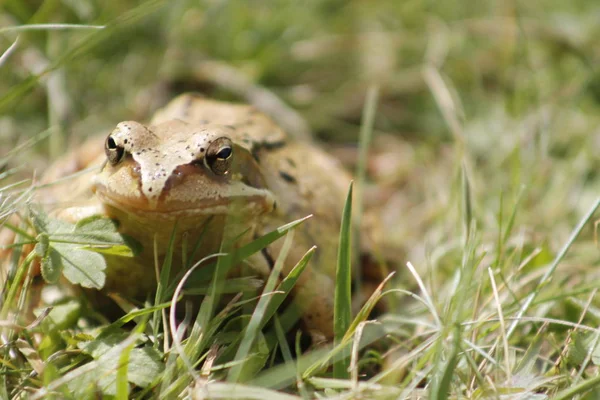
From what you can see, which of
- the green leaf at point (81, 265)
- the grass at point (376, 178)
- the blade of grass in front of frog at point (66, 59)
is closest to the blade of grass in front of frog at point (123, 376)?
the grass at point (376, 178)

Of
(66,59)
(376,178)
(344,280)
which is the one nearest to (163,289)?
(344,280)

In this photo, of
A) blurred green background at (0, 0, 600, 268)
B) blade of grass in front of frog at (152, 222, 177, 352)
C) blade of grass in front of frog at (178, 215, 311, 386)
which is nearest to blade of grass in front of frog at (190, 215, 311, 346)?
blade of grass in front of frog at (178, 215, 311, 386)

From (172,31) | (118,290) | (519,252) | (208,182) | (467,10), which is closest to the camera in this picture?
(208,182)

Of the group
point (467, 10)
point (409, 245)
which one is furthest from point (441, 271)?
point (467, 10)

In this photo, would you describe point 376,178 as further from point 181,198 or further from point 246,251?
point 181,198

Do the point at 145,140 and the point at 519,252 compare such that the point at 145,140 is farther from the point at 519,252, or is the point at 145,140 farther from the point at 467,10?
the point at 467,10

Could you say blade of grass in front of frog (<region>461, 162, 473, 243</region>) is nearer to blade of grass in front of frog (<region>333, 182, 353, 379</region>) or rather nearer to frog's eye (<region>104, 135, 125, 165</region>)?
blade of grass in front of frog (<region>333, 182, 353, 379</region>)
